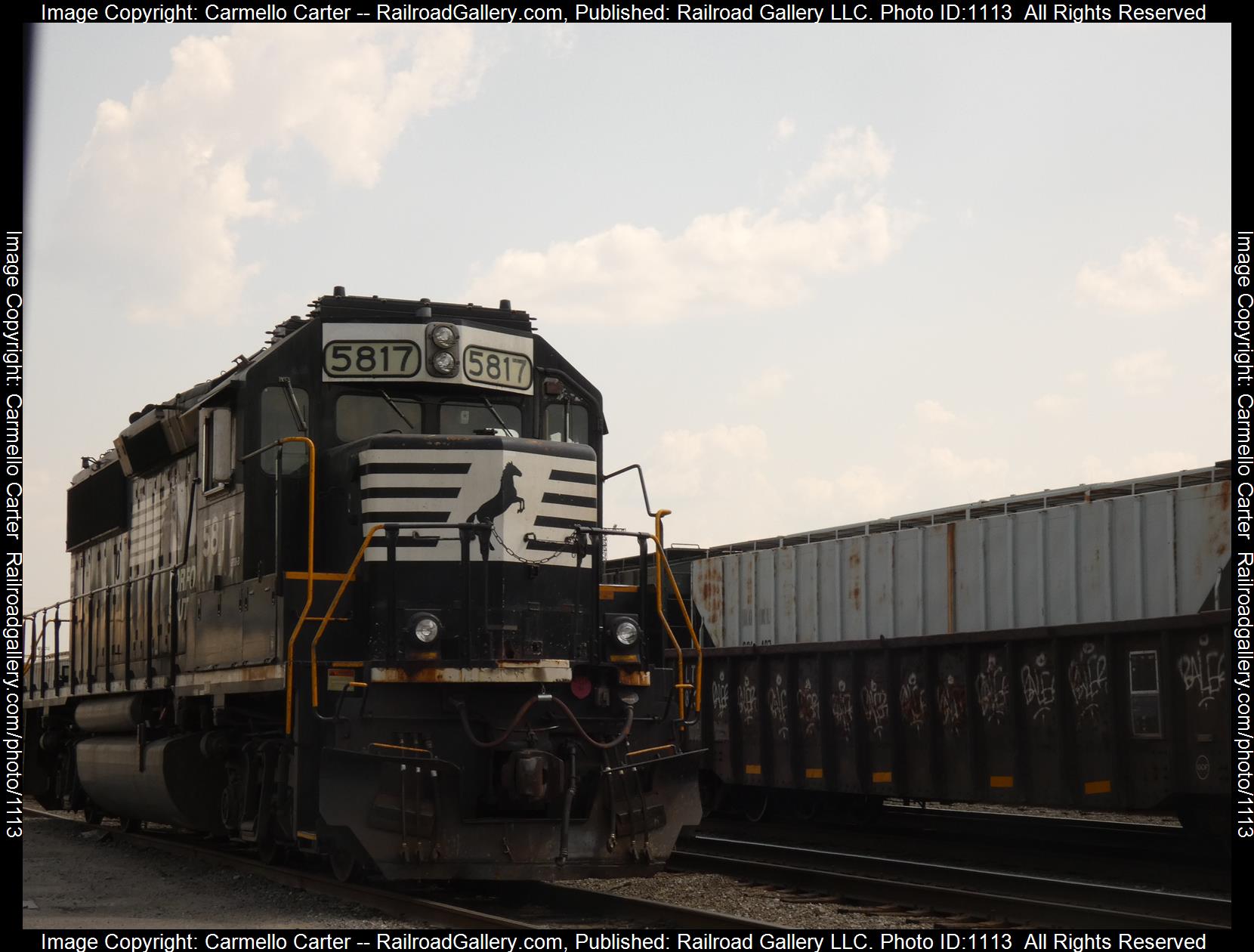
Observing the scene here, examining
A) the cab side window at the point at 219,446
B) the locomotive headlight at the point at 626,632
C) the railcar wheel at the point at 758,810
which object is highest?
the cab side window at the point at 219,446

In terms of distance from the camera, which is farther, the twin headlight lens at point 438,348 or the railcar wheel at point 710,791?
the railcar wheel at point 710,791

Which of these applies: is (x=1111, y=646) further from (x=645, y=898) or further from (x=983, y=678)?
(x=645, y=898)

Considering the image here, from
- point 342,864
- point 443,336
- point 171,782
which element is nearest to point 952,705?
point 443,336

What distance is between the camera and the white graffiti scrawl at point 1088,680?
43.2ft

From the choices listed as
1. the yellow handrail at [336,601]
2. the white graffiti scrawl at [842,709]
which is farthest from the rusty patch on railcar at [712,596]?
the yellow handrail at [336,601]

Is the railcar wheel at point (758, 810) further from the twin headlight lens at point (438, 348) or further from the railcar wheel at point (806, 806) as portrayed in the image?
the twin headlight lens at point (438, 348)

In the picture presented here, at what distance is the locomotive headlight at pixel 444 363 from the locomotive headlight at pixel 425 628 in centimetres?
202

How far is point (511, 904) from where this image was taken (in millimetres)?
10297

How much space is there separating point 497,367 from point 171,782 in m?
4.28

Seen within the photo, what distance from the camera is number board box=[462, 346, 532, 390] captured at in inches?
442
